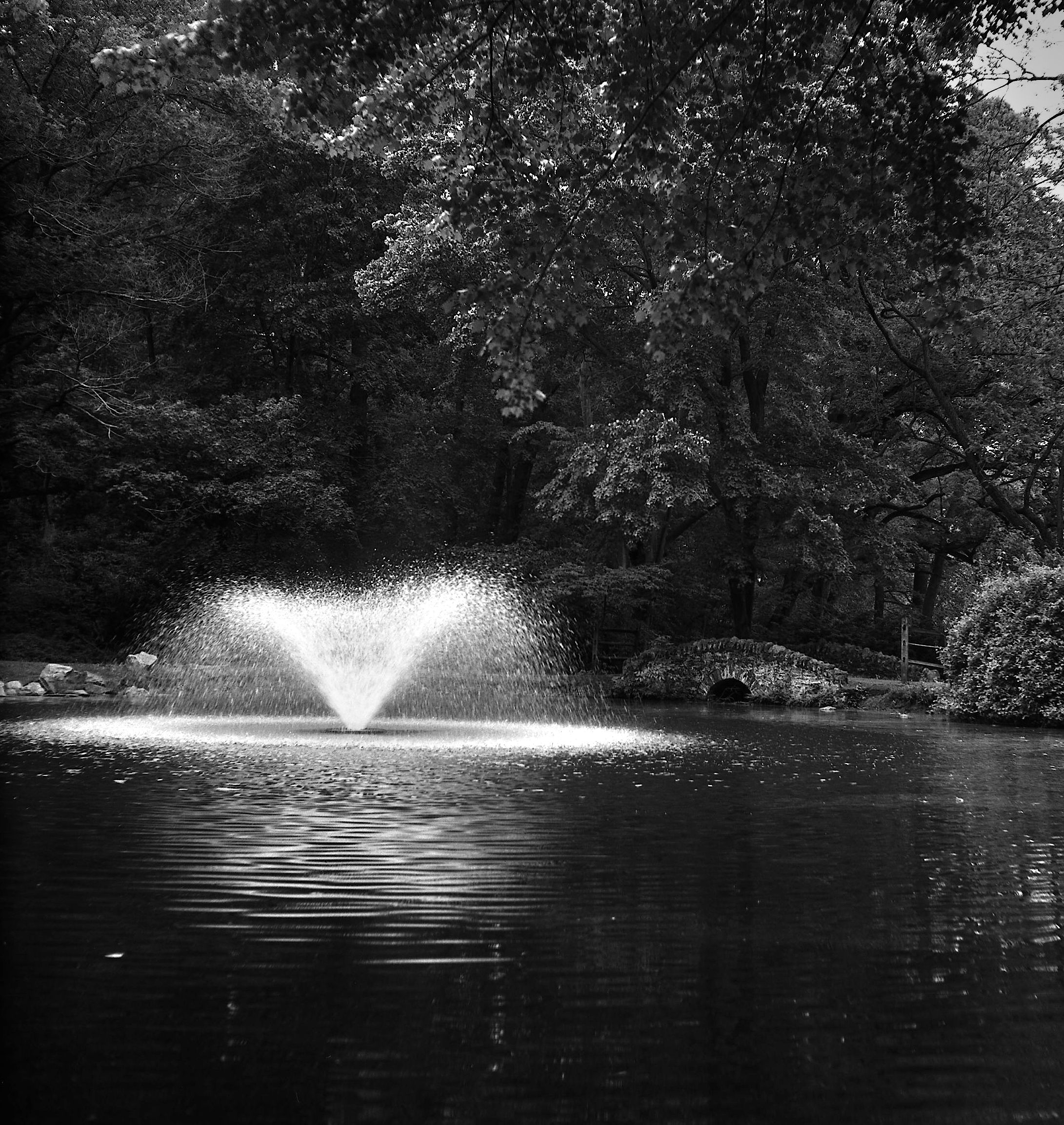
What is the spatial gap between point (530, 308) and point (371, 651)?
1069cm

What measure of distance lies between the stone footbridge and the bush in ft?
14.5

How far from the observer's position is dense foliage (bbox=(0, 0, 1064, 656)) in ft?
30.5

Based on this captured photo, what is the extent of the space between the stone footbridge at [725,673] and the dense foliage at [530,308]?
2255 millimetres

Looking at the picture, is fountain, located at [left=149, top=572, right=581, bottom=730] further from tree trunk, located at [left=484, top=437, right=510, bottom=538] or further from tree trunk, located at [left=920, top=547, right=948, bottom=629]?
tree trunk, located at [left=920, top=547, right=948, bottom=629]

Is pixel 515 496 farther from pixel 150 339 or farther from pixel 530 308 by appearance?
pixel 530 308

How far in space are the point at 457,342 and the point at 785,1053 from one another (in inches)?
1078

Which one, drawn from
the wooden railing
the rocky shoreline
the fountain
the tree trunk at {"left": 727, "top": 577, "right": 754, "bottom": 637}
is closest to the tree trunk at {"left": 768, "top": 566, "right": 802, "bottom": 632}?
the wooden railing

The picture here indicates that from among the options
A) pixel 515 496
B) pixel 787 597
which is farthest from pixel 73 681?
pixel 787 597

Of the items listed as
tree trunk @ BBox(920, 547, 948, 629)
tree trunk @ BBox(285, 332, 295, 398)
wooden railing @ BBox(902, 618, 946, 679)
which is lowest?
wooden railing @ BBox(902, 618, 946, 679)

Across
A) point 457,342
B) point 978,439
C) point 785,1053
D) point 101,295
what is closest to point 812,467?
point 978,439

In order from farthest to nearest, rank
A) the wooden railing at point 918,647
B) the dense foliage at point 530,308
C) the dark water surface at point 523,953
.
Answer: the wooden railing at point 918,647, the dense foliage at point 530,308, the dark water surface at point 523,953

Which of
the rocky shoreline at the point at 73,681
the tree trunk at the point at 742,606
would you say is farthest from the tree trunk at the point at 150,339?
the tree trunk at the point at 742,606

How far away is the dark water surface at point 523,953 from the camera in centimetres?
300

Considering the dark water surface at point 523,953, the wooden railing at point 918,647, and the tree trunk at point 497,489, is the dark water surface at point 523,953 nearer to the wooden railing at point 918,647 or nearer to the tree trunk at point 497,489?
the wooden railing at point 918,647
